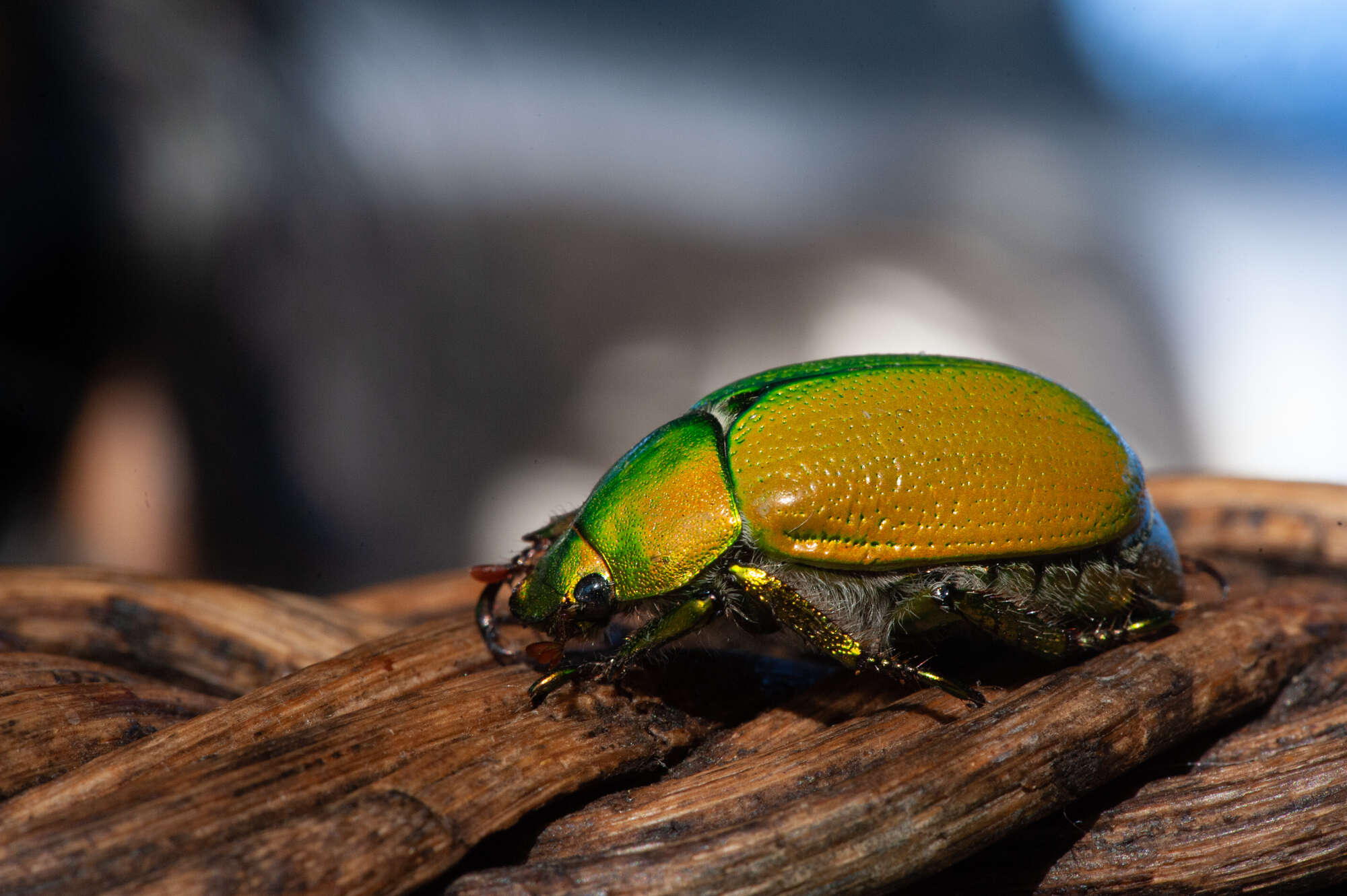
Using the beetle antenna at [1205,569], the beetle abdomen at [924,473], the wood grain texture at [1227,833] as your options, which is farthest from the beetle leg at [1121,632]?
the beetle antenna at [1205,569]

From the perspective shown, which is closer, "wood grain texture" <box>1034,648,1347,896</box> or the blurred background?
"wood grain texture" <box>1034,648,1347,896</box>

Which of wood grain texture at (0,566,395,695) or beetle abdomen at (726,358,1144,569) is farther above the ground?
wood grain texture at (0,566,395,695)

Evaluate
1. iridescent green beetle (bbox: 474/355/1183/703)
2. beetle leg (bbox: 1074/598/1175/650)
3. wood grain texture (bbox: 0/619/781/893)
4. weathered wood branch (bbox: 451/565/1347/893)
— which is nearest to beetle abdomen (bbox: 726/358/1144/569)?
iridescent green beetle (bbox: 474/355/1183/703)

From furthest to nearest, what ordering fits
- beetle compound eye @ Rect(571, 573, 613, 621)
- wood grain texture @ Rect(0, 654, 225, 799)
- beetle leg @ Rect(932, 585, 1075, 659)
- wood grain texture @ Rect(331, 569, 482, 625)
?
wood grain texture @ Rect(331, 569, 482, 625), beetle compound eye @ Rect(571, 573, 613, 621), beetle leg @ Rect(932, 585, 1075, 659), wood grain texture @ Rect(0, 654, 225, 799)

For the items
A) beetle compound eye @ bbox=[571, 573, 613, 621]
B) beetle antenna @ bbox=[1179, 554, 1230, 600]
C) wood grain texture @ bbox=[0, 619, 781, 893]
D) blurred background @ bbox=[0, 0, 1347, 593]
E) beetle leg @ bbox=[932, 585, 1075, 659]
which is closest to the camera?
wood grain texture @ bbox=[0, 619, 781, 893]

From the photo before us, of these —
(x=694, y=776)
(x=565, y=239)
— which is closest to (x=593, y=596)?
(x=694, y=776)

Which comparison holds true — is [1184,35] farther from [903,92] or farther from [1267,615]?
[1267,615]

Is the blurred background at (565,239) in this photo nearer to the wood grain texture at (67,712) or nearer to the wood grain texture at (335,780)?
the wood grain texture at (67,712)

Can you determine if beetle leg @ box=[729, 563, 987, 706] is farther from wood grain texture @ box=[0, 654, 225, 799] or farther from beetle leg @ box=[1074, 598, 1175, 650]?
wood grain texture @ box=[0, 654, 225, 799]
